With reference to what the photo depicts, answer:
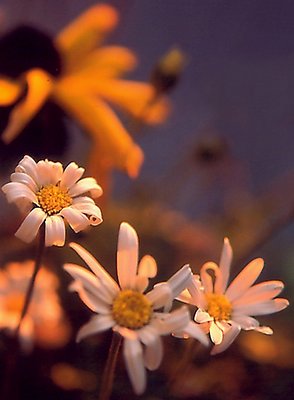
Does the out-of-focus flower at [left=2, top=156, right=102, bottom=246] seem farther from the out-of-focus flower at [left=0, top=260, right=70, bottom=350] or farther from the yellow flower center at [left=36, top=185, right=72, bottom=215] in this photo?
the out-of-focus flower at [left=0, top=260, right=70, bottom=350]

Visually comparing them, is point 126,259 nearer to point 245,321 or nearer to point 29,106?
point 245,321

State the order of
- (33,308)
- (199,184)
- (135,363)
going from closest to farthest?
(135,363), (33,308), (199,184)

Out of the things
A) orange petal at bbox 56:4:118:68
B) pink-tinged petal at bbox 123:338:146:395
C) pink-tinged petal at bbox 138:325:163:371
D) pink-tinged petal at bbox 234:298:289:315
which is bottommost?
pink-tinged petal at bbox 123:338:146:395

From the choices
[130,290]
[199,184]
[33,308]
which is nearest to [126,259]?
[130,290]

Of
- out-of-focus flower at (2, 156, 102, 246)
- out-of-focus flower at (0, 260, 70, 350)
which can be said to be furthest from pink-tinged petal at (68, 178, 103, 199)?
out-of-focus flower at (0, 260, 70, 350)

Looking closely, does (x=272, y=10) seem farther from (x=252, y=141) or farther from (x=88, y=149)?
(x=88, y=149)

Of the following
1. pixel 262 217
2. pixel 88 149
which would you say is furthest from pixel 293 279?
pixel 88 149
